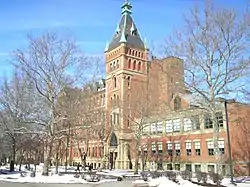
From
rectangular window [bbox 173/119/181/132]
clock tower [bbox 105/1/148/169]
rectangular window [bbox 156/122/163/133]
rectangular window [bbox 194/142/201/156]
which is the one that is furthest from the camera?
clock tower [bbox 105/1/148/169]

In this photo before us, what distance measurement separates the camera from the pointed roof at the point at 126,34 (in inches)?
2805

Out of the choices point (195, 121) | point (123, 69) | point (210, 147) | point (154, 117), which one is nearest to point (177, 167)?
point (210, 147)

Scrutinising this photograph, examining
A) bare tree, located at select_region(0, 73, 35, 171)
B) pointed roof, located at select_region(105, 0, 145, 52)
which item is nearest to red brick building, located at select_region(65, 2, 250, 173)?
pointed roof, located at select_region(105, 0, 145, 52)

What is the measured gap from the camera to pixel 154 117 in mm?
44656

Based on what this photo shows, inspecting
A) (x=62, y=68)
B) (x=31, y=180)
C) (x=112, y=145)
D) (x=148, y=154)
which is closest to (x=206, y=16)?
(x=62, y=68)

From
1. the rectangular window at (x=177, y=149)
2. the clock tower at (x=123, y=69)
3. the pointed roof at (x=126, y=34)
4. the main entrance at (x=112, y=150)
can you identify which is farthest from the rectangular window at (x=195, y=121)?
the pointed roof at (x=126, y=34)

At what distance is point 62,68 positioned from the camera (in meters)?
29.4

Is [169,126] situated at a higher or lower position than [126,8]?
lower

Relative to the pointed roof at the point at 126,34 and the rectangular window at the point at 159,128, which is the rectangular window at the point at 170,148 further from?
the pointed roof at the point at 126,34

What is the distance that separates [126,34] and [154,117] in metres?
32.2

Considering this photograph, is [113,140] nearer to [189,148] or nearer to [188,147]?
[188,147]

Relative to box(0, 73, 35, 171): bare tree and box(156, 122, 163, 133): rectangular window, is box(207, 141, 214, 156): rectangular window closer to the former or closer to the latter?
box(156, 122, 163, 133): rectangular window

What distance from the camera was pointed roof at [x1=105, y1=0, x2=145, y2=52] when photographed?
7125 cm

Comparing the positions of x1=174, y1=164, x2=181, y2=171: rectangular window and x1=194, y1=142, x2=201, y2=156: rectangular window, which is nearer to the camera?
x1=194, y1=142, x2=201, y2=156: rectangular window
